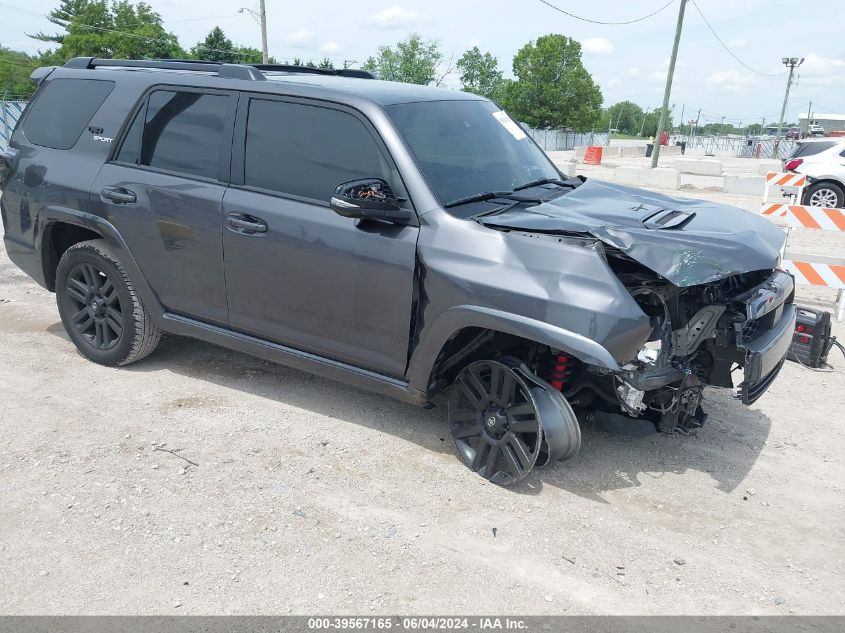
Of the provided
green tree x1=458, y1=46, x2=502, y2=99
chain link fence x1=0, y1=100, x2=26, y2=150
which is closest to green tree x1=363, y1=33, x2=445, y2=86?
green tree x1=458, y1=46, x2=502, y2=99

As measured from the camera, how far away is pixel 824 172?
14.9 metres

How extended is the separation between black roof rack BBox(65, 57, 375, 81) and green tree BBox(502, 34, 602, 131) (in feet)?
237

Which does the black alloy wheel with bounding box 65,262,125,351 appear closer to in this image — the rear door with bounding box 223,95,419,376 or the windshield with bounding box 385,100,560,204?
the rear door with bounding box 223,95,419,376

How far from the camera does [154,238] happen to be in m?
4.52

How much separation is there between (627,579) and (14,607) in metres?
2.50

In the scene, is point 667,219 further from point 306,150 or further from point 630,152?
point 630,152

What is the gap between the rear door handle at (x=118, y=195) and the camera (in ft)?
15.0

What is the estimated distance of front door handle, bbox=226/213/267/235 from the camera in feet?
13.3

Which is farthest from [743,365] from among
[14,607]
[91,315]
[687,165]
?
[687,165]

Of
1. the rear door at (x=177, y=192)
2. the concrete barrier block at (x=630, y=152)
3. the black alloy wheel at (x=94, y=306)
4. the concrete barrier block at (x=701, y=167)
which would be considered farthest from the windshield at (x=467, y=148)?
the concrete barrier block at (x=630, y=152)

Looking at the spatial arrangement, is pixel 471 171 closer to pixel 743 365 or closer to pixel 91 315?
pixel 743 365

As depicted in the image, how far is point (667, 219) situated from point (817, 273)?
3.87 metres

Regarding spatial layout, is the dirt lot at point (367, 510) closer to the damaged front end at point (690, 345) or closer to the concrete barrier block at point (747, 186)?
the damaged front end at point (690, 345)

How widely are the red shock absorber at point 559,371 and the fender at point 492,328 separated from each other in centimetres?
37
